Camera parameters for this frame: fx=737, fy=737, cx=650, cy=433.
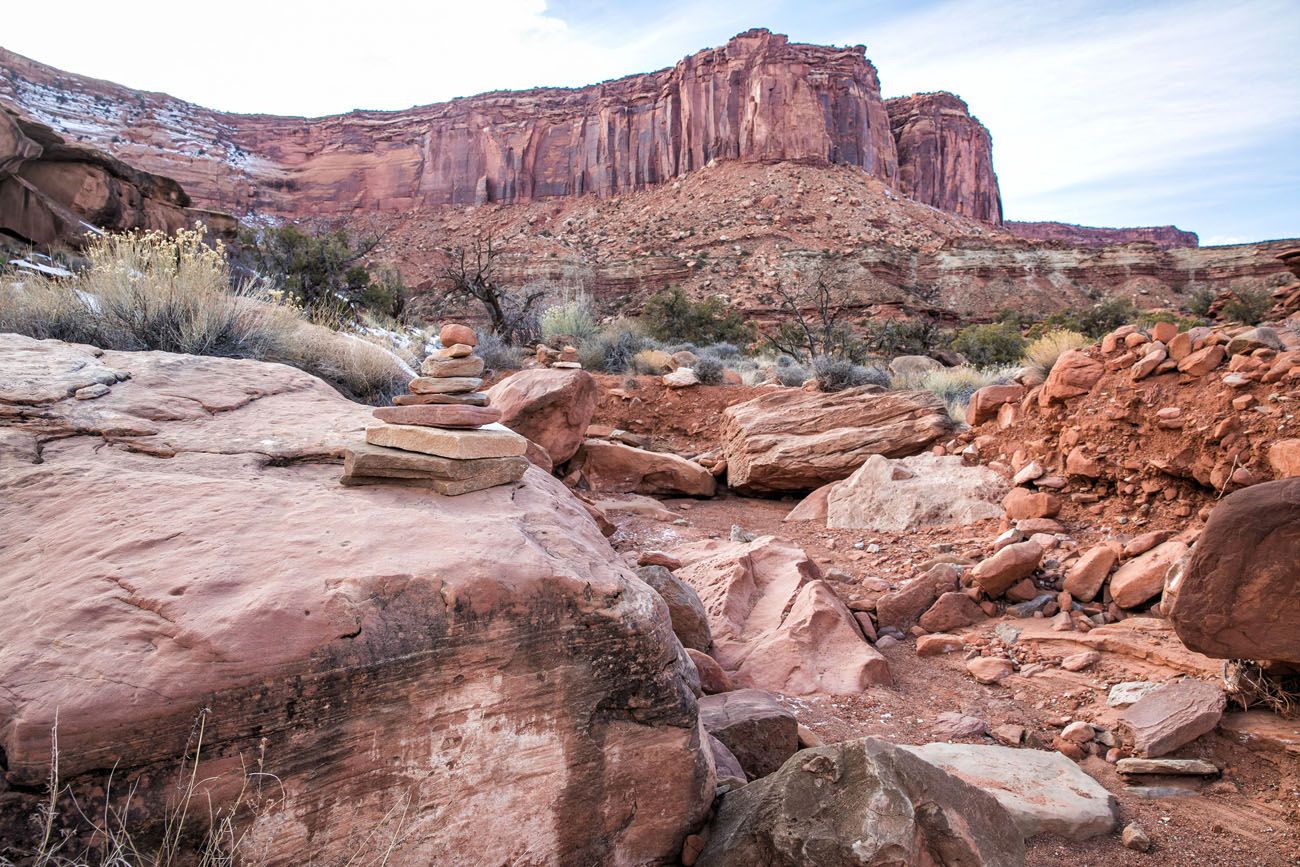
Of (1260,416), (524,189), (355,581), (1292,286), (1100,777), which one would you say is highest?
(524,189)

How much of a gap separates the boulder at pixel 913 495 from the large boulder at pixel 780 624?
6.52 feet

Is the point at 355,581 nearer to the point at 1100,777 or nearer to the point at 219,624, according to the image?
the point at 219,624

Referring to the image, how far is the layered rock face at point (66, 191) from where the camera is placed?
14164 millimetres

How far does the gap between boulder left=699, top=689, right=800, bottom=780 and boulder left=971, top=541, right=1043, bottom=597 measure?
268 cm

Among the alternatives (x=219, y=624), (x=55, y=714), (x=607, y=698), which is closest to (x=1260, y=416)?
(x=607, y=698)

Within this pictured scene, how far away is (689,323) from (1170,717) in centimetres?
1915

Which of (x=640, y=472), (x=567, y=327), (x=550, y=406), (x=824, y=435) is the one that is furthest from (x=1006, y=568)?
(x=567, y=327)

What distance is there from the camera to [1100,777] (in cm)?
341

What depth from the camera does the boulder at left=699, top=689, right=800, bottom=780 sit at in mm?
3098

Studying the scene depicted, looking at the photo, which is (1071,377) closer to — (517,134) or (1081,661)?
(1081,661)

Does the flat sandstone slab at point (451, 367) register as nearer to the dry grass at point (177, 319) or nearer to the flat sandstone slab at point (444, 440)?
the flat sandstone slab at point (444, 440)

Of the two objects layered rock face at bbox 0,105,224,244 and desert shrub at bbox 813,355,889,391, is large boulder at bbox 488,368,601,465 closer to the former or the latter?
desert shrub at bbox 813,355,889,391

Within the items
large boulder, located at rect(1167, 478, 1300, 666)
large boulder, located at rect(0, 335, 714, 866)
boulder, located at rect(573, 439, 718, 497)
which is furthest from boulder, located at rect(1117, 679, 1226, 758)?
boulder, located at rect(573, 439, 718, 497)

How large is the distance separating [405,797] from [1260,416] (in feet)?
19.4
